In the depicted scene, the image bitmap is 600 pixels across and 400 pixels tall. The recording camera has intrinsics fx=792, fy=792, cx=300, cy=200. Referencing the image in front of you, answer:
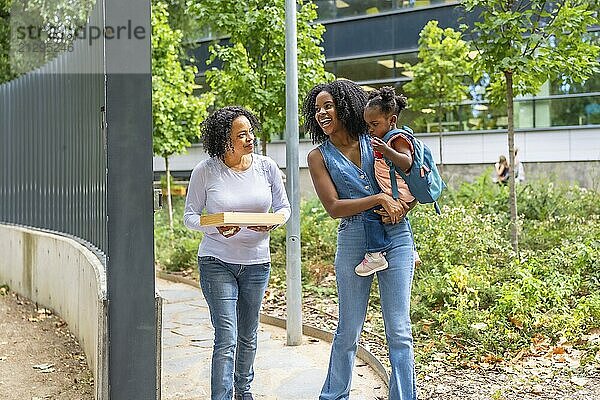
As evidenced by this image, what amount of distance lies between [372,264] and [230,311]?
870 mm

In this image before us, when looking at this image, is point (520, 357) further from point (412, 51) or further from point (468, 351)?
point (412, 51)

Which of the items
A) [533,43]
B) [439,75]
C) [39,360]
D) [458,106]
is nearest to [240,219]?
[39,360]

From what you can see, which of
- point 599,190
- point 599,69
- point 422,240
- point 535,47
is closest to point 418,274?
point 422,240

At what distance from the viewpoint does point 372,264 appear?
4.27 metres

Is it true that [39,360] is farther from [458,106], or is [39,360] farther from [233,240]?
[458,106]

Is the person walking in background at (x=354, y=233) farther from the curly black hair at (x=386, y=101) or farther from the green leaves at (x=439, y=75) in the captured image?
the green leaves at (x=439, y=75)

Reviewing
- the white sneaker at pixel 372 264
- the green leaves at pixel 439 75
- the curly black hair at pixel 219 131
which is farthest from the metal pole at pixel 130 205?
the green leaves at pixel 439 75

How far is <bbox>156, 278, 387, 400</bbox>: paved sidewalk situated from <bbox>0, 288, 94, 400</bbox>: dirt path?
67cm

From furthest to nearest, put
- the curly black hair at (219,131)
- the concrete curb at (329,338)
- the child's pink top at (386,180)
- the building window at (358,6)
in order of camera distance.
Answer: the building window at (358,6) < the concrete curb at (329,338) < the curly black hair at (219,131) < the child's pink top at (386,180)

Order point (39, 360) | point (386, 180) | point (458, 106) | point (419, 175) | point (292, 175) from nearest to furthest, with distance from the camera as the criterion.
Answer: point (419, 175) → point (386, 180) → point (292, 175) → point (39, 360) → point (458, 106)

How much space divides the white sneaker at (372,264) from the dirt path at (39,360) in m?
2.28

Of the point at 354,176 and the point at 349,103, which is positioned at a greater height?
the point at 349,103

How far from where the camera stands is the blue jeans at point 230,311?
4465 mm

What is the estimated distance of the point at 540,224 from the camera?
1017cm
